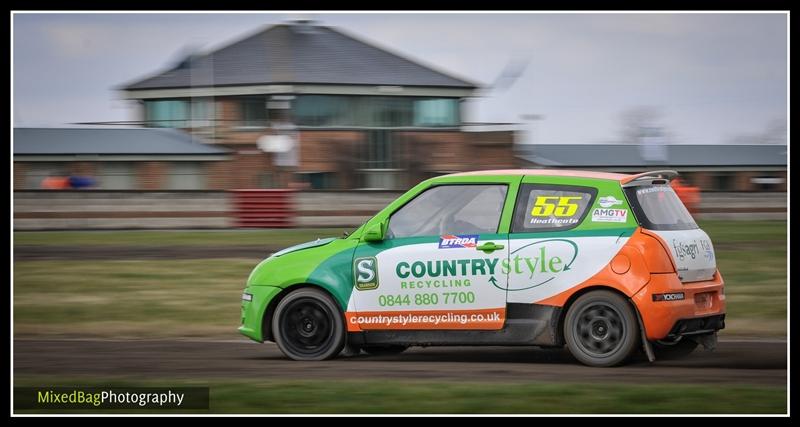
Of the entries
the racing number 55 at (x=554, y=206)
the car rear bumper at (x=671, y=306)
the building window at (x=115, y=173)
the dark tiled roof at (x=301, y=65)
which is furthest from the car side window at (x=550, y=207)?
the building window at (x=115, y=173)

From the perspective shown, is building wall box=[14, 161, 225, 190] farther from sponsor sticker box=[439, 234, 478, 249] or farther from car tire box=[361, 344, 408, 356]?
sponsor sticker box=[439, 234, 478, 249]

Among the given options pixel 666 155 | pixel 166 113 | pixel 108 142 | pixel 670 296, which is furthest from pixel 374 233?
pixel 666 155

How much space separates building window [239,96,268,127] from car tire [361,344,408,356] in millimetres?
37721

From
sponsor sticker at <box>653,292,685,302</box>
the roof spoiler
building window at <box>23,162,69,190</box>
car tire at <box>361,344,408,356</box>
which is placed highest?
building window at <box>23,162,69,190</box>

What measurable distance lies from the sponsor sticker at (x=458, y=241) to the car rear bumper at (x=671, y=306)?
133cm

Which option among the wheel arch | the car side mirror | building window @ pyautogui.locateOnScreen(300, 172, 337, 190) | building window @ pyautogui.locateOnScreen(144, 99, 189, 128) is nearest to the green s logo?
the car side mirror

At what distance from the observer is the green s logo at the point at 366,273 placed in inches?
360

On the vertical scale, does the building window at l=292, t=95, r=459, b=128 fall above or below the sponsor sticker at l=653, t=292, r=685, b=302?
above

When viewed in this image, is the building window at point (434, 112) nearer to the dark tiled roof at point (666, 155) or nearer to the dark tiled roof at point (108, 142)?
the dark tiled roof at point (666, 155)

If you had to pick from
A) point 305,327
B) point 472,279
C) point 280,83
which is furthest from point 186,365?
point 280,83

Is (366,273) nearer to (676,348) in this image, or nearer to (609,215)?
(609,215)

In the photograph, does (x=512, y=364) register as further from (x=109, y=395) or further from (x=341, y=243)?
(x=109, y=395)

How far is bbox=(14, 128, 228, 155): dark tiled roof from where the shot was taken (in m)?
45.6

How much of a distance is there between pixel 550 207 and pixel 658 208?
2.78ft
